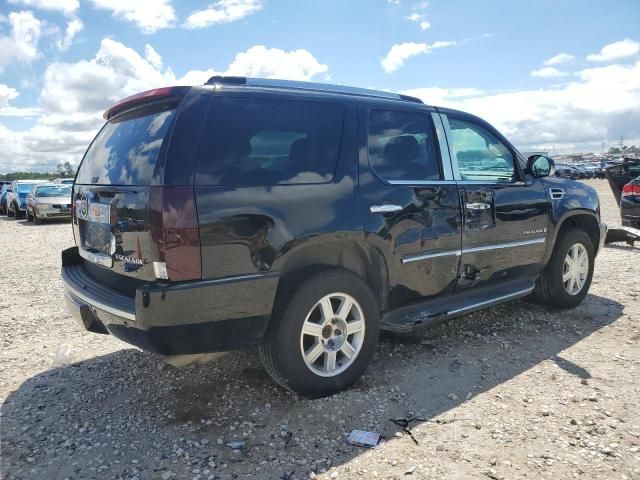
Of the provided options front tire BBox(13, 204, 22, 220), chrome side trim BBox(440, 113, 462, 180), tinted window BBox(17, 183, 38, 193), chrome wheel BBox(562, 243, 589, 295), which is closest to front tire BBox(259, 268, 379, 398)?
chrome side trim BBox(440, 113, 462, 180)

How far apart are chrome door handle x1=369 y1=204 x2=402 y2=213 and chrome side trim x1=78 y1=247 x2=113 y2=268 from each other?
5.46 feet

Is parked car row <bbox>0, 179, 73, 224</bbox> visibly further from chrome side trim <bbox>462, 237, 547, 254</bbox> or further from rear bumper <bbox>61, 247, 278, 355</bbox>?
chrome side trim <bbox>462, 237, 547, 254</bbox>

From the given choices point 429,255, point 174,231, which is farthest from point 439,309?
point 174,231

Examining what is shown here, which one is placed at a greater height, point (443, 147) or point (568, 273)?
point (443, 147)

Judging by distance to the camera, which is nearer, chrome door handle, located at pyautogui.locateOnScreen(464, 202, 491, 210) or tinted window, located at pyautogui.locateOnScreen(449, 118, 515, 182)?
chrome door handle, located at pyautogui.locateOnScreen(464, 202, 491, 210)

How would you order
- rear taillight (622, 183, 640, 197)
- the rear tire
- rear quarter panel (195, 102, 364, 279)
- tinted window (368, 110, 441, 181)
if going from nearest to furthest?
rear quarter panel (195, 102, 364, 279) → tinted window (368, 110, 441, 181) → the rear tire → rear taillight (622, 183, 640, 197)

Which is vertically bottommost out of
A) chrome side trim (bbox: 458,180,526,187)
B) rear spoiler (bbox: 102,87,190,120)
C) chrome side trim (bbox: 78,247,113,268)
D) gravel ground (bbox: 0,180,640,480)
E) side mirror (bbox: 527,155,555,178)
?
gravel ground (bbox: 0,180,640,480)

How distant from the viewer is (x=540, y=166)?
471cm

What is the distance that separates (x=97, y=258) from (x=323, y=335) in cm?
Result: 151

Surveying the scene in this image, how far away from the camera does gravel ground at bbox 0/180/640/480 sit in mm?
2609

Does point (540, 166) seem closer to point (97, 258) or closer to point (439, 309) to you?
point (439, 309)

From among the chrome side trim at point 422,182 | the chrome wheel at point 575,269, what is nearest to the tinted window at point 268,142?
the chrome side trim at point 422,182

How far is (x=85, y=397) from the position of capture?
3391 mm

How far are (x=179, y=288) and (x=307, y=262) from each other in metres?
0.84
